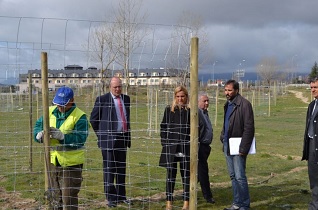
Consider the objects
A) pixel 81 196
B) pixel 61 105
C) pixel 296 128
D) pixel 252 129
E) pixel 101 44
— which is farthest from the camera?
pixel 296 128

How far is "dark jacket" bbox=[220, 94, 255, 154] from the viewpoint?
543 centimetres

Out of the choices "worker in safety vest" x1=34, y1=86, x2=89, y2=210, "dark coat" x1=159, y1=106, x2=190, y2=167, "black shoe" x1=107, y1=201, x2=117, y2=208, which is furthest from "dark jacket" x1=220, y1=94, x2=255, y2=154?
"worker in safety vest" x1=34, y1=86, x2=89, y2=210

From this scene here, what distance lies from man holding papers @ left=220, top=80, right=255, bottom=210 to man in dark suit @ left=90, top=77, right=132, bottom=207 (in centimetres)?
155

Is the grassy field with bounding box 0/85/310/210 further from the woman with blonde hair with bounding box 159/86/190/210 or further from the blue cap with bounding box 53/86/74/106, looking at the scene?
the blue cap with bounding box 53/86/74/106

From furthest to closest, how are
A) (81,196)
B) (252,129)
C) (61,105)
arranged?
(81,196) → (252,129) → (61,105)

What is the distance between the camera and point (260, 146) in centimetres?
1277

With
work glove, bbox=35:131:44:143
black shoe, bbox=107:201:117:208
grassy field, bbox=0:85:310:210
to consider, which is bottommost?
grassy field, bbox=0:85:310:210

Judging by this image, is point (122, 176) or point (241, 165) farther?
point (122, 176)

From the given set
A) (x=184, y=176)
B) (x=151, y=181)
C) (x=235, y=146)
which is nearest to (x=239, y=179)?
(x=235, y=146)

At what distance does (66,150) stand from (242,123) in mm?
2421

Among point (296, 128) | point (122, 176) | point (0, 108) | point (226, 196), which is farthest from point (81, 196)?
point (0, 108)

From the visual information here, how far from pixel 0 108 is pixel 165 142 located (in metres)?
23.9

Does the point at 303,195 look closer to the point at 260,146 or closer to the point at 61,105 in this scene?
the point at 61,105

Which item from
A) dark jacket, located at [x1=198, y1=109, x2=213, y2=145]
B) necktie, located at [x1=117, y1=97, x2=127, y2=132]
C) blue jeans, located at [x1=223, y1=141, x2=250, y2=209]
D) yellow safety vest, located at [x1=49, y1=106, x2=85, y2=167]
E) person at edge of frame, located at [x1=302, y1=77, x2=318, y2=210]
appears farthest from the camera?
necktie, located at [x1=117, y1=97, x2=127, y2=132]
